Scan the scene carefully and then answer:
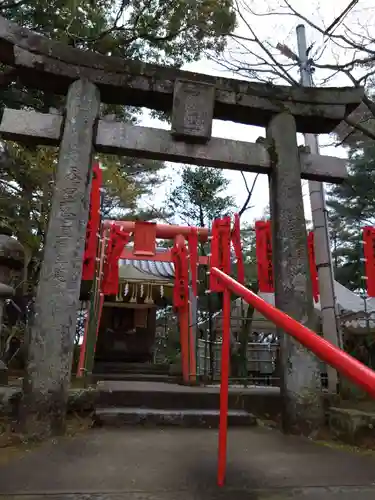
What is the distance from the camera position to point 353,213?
800 inches

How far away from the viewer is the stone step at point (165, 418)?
175 inches

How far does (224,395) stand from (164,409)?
2.54 metres

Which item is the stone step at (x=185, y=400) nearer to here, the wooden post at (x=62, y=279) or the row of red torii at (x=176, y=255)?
the wooden post at (x=62, y=279)

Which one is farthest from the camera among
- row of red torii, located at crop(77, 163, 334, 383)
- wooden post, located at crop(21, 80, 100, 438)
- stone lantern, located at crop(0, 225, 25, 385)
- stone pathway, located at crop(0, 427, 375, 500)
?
row of red torii, located at crop(77, 163, 334, 383)

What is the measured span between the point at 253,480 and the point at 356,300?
9.96 metres

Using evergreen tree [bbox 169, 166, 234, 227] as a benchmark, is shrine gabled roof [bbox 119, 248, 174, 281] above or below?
below

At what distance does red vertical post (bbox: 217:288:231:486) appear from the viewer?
2516 mm

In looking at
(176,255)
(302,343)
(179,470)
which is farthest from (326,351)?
(176,255)

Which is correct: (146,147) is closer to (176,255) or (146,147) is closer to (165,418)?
(165,418)

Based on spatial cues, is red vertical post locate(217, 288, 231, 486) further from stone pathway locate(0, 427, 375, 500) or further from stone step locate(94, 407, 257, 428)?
stone step locate(94, 407, 257, 428)

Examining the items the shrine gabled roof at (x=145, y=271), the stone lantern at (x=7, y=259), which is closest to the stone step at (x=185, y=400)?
the stone lantern at (x=7, y=259)

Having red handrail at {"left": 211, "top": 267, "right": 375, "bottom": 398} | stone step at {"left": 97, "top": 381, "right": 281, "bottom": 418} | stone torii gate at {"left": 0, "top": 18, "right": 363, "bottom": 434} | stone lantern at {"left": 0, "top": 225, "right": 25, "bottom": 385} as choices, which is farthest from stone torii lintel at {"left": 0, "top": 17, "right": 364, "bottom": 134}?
red handrail at {"left": 211, "top": 267, "right": 375, "bottom": 398}

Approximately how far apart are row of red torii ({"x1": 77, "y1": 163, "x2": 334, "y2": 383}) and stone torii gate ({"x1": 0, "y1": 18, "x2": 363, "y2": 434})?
1.13 m

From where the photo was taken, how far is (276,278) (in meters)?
4.97
